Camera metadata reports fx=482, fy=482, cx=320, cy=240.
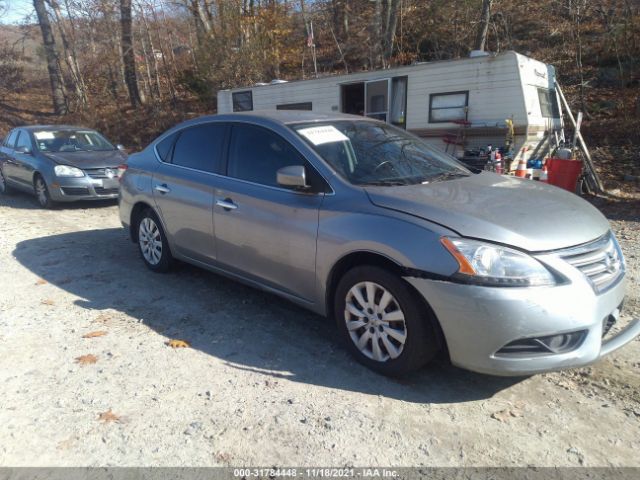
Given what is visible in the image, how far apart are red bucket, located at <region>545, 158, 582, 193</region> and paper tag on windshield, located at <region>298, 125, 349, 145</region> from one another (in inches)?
246

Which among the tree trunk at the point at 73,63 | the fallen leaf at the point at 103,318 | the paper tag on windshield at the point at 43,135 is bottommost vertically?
the fallen leaf at the point at 103,318

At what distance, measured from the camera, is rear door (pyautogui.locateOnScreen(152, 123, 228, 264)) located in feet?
14.1

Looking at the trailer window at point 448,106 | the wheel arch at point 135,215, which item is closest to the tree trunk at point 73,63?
the trailer window at point 448,106

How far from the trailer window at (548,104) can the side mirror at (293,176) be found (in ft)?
27.4

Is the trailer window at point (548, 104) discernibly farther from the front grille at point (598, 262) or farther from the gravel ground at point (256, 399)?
→ the front grille at point (598, 262)

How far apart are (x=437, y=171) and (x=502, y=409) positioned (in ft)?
6.05

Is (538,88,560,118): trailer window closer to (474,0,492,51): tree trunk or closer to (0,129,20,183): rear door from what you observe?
(474,0,492,51): tree trunk

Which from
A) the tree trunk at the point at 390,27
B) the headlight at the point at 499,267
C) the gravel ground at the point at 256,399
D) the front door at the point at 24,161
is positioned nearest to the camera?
the gravel ground at the point at 256,399

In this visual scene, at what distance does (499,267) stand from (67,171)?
831 cm

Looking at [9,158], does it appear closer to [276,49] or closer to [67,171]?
[67,171]

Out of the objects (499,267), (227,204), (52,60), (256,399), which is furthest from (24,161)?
(52,60)

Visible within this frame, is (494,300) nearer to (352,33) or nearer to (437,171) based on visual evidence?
(437,171)

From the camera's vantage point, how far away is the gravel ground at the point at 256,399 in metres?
2.48

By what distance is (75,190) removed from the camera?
8648mm
